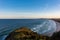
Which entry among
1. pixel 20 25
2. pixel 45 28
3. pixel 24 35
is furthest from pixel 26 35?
pixel 45 28

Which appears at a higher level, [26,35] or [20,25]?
[20,25]

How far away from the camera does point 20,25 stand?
1921 millimetres

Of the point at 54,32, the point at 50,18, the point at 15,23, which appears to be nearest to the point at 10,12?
the point at 15,23

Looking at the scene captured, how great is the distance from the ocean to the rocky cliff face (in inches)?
2.3

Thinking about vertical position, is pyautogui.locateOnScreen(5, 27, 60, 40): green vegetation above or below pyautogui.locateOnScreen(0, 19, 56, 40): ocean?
below

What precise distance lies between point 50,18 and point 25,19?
482 mm

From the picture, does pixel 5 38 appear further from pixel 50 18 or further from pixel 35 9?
pixel 50 18

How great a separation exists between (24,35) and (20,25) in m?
0.20

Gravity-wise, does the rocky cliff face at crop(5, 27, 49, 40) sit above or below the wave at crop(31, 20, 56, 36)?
below

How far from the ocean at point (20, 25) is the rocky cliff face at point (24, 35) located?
58 mm

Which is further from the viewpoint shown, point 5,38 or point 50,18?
point 50,18

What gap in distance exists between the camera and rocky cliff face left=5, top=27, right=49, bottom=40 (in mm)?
1893

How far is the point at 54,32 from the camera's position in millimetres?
1971

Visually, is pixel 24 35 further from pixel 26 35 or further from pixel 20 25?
pixel 20 25
